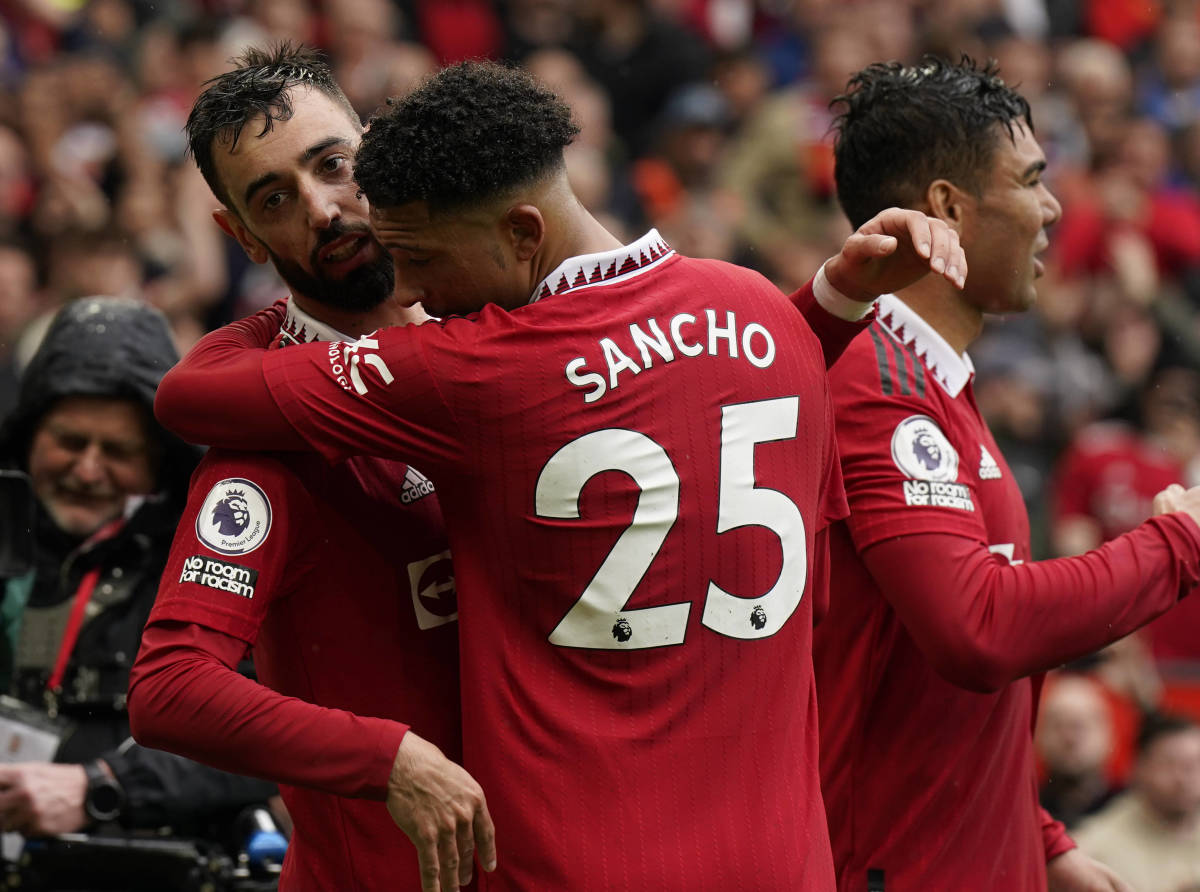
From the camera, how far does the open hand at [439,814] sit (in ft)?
8.77

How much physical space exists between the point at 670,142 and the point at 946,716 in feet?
26.1

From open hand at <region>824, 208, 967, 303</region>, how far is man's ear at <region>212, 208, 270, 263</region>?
3.32ft

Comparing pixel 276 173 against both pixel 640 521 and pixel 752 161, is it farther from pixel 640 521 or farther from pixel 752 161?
pixel 752 161

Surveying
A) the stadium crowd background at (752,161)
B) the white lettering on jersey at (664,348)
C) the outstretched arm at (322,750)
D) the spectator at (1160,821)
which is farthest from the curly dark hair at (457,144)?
the stadium crowd background at (752,161)

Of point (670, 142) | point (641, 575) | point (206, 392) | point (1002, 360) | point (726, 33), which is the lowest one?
point (641, 575)

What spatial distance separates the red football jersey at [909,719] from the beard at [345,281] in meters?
0.93

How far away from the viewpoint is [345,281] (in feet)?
10.3

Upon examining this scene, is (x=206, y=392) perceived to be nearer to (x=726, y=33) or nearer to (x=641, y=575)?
(x=641, y=575)

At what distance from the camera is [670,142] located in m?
11.1

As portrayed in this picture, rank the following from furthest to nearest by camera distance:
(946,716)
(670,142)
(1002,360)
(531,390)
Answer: (670,142)
(1002,360)
(946,716)
(531,390)

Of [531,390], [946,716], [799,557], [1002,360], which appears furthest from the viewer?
[1002,360]

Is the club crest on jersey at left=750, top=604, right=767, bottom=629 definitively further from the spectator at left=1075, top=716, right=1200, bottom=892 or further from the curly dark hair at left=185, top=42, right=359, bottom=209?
the spectator at left=1075, top=716, right=1200, bottom=892

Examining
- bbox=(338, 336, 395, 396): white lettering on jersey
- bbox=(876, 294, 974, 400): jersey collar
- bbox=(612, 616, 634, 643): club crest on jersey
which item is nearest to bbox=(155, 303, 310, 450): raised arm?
bbox=(338, 336, 395, 396): white lettering on jersey

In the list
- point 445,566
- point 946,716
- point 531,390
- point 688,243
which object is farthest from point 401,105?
point 688,243
